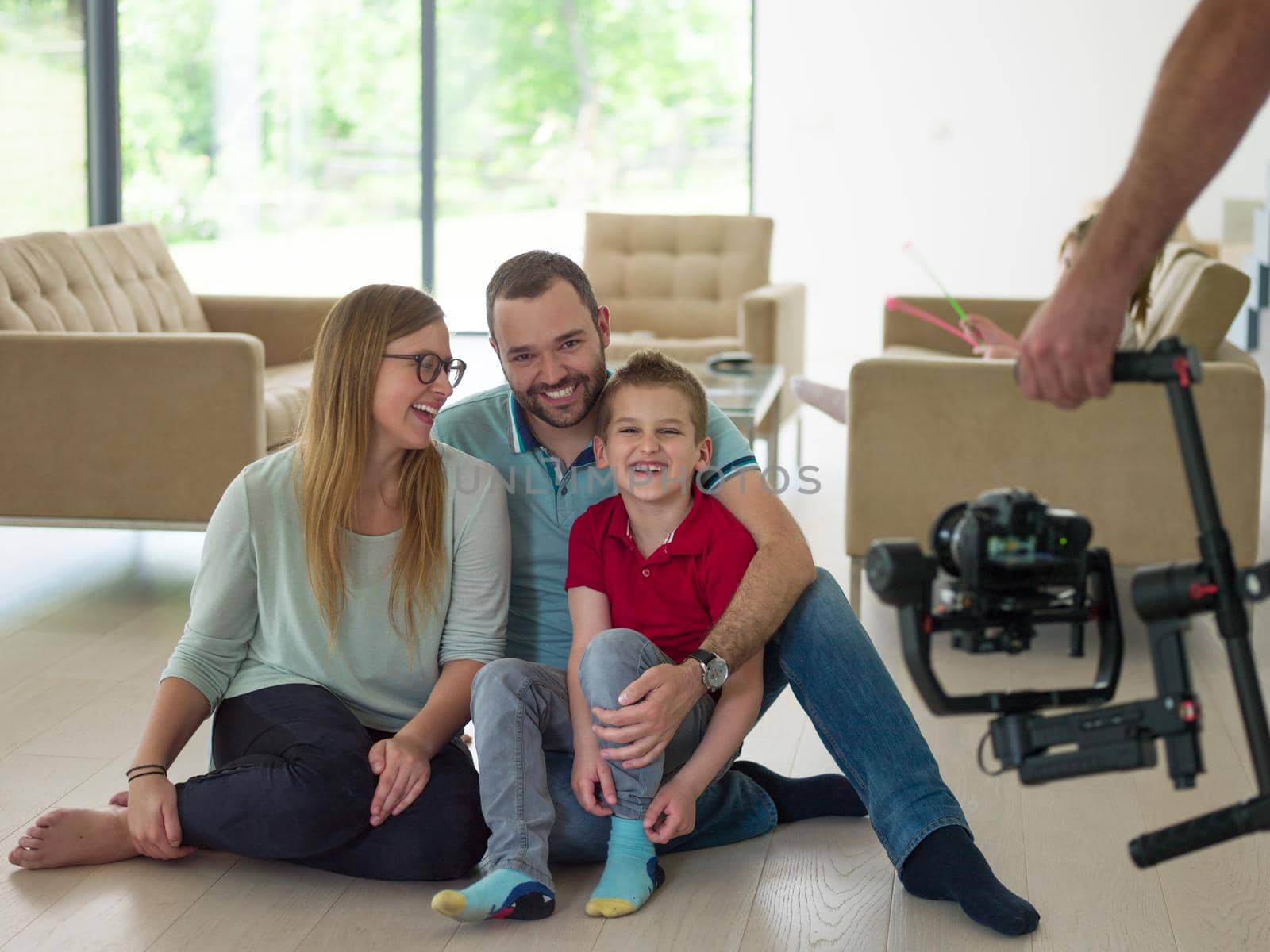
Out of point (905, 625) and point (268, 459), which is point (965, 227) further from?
point (905, 625)

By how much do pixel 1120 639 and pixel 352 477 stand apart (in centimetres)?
120

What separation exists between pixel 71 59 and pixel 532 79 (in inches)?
107

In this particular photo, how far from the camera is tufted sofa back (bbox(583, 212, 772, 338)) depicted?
571cm

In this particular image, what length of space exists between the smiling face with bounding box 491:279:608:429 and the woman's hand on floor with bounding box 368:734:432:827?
54 cm

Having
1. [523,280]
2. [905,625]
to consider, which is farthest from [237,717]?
[905,625]

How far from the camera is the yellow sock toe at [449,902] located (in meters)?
Result: 1.82

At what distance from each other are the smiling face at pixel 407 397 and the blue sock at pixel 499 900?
0.63 metres

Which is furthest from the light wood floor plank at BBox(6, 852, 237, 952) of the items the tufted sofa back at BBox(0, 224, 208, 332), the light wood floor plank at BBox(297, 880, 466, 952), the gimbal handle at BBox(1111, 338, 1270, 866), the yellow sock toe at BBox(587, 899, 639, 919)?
the tufted sofa back at BBox(0, 224, 208, 332)

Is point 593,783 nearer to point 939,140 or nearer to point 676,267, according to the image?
point 676,267

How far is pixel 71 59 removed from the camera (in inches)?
260

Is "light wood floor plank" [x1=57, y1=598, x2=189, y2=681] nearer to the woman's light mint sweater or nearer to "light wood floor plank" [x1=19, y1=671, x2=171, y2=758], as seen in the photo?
"light wood floor plank" [x1=19, y1=671, x2=171, y2=758]

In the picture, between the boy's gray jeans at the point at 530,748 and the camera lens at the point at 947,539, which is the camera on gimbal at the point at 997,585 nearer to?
the camera lens at the point at 947,539

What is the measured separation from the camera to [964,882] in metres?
1.93

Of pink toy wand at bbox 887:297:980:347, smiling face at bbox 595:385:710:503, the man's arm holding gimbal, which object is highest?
the man's arm holding gimbal
